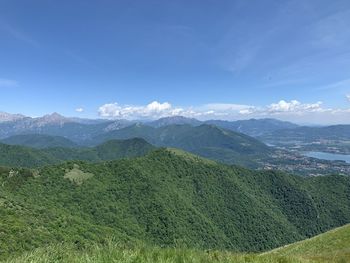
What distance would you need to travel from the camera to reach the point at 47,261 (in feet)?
24.1

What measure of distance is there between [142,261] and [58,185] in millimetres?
196511

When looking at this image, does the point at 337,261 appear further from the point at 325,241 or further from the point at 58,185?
the point at 58,185

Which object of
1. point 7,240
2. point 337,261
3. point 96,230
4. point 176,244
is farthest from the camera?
point 96,230

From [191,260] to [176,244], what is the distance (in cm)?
135

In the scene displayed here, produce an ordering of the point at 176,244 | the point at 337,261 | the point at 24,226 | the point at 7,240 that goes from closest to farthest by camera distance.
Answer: the point at 176,244
the point at 337,261
the point at 7,240
the point at 24,226

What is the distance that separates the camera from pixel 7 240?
74.7m

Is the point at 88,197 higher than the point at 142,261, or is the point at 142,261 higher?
the point at 142,261

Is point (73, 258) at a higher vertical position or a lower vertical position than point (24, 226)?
higher

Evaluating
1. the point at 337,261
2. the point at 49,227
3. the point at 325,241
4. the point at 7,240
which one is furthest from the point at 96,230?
the point at 337,261

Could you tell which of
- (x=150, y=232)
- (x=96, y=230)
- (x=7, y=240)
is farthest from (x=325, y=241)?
(x=150, y=232)

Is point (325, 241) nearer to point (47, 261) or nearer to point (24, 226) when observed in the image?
point (47, 261)

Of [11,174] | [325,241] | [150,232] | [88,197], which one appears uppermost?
[325,241]

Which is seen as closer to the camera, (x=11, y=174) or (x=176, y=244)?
(x=176, y=244)

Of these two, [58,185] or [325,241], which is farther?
[58,185]
